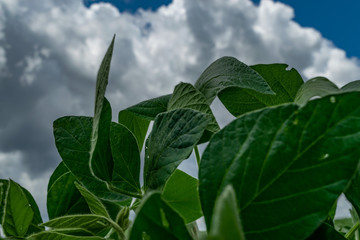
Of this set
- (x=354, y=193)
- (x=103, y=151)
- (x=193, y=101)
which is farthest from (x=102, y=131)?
(x=354, y=193)

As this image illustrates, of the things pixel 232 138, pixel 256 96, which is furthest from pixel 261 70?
pixel 232 138

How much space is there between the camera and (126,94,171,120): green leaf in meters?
0.55

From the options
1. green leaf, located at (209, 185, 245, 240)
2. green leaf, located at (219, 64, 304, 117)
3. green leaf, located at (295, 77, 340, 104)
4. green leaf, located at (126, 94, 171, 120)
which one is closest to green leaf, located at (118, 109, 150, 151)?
green leaf, located at (126, 94, 171, 120)

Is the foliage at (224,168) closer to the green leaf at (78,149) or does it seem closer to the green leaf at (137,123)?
the green leaf at (78,149)

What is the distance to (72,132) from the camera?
467 millimetres

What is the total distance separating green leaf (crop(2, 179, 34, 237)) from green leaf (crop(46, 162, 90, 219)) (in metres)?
0.10

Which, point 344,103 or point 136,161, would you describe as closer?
point 344,103

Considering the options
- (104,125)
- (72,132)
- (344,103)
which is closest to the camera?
(344,103)

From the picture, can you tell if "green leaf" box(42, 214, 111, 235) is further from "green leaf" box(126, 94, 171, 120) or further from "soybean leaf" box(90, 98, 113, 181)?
"green leaf" box(126, 94, 171, 120)

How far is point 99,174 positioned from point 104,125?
0.04 m

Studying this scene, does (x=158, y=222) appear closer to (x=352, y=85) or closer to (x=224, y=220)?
(x=224, y=220)

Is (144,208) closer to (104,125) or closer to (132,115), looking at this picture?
(104,125)

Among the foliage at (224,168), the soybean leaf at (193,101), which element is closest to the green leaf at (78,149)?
the foliage at (224,168)

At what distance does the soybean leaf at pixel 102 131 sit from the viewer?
330 mm
